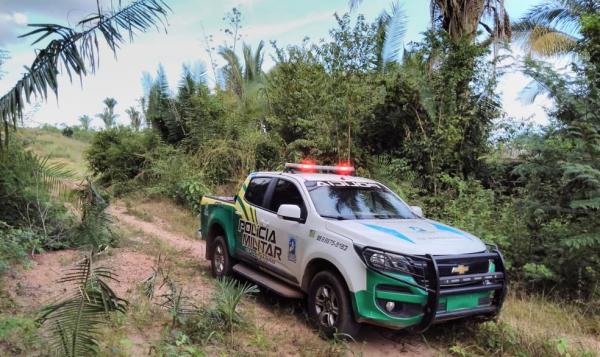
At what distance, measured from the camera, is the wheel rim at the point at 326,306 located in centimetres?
503

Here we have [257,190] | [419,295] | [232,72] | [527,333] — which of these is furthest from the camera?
[232,72]

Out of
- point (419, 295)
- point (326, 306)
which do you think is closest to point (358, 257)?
point (419, 295)

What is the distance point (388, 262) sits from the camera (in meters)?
4.65

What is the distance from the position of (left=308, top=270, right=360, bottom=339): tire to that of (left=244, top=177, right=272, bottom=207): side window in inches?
72.2

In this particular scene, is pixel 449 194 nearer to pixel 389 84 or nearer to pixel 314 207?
pixel 389 84

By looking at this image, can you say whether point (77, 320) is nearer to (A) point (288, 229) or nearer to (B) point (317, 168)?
(A) point (288, 229)

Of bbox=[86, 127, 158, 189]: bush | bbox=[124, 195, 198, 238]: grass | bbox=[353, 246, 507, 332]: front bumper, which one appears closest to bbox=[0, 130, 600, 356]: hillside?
bbox=[353, 246, 507, 332]: front bumper

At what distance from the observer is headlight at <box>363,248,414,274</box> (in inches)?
181

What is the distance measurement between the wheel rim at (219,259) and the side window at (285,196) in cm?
146

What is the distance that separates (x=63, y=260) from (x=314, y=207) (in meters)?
4.75

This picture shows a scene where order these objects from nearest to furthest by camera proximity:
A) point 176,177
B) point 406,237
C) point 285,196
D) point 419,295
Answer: point 419,295, point 406,237, point 285,196, point 176,177

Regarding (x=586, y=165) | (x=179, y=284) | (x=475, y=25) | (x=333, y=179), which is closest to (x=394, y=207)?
(x=333, y=179)

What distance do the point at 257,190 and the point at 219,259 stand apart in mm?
1388

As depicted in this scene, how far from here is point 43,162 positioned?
623 cm
